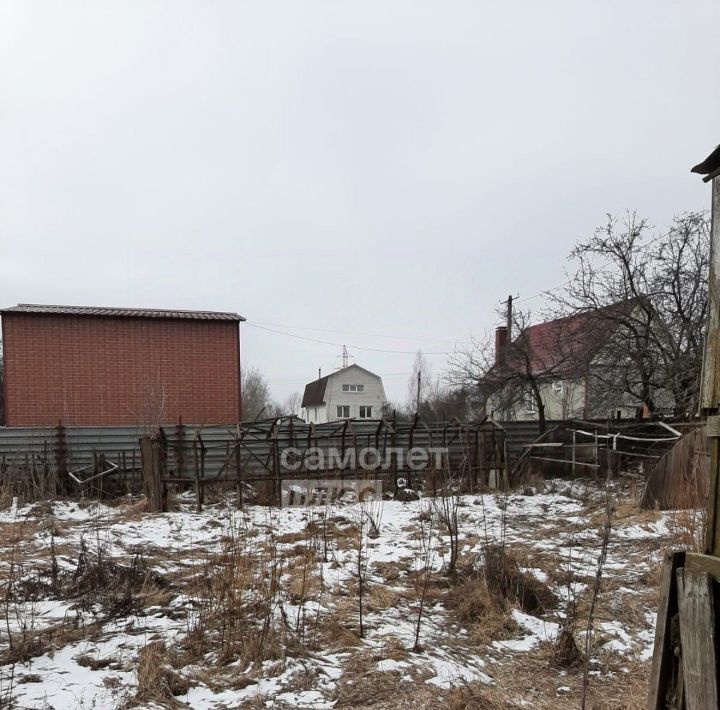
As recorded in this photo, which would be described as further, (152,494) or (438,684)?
(152,494)

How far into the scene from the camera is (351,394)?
48625mm

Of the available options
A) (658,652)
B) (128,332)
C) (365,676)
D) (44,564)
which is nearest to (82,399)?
(128,332)

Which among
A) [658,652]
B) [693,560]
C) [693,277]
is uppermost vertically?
[693,277]

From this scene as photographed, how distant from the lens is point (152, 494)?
10508mm

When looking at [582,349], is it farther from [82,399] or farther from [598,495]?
[82,399]

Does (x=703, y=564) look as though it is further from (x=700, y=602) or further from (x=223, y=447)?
(x=223, y=447)

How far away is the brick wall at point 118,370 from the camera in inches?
592

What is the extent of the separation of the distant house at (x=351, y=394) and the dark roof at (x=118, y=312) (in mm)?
30959

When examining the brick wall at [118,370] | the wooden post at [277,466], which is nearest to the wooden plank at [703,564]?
the wooden post at [277,466]

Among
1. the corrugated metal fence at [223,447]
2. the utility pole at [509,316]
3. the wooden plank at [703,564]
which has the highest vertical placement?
the utility pole at [509,316]

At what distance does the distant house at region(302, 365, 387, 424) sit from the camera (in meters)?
48.2

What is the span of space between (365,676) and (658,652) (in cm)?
212

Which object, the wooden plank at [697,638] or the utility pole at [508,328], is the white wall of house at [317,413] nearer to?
the utility pole at [508,328]

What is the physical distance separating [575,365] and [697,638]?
14613 mm
